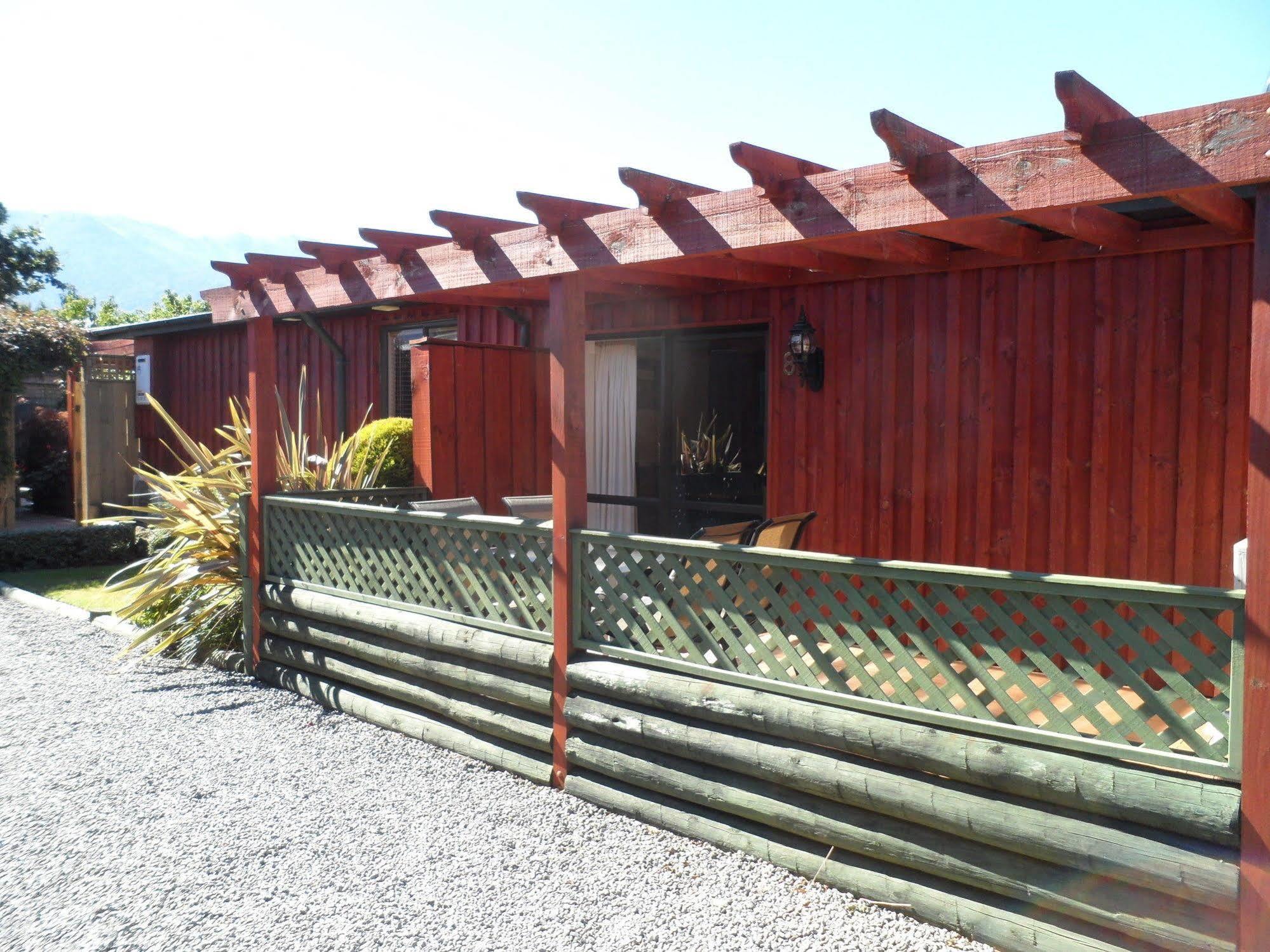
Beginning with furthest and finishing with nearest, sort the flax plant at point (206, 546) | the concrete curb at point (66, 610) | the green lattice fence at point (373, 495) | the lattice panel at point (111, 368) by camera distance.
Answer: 1. the lattice panel at point (111, 368)
2. the concrete curb at point (66, 610)
3. the flax plant at point (206, 546)
4. the green lattice fence at point (373, 495)

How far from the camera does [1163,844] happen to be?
272cm

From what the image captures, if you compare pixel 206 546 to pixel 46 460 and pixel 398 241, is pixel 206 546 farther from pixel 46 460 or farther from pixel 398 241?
pixel 46 460

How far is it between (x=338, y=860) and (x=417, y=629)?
1546 mm

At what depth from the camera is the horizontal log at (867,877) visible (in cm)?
296

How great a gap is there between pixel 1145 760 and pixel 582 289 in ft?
9.48

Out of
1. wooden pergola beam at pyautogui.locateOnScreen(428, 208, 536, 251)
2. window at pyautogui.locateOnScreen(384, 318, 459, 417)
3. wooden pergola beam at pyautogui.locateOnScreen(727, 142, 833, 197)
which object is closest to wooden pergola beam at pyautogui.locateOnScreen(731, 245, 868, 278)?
wooden pergola beam at pyautogui.locateOnScreen(727, 142, 833, 197)

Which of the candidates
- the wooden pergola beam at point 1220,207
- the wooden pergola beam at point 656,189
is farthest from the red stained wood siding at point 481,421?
the wooden pergola beam at point 1220,207

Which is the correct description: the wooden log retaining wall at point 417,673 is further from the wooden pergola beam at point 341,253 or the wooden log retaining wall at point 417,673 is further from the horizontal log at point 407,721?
the wooden pergola beam at point 341,253

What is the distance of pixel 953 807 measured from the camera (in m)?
3.13

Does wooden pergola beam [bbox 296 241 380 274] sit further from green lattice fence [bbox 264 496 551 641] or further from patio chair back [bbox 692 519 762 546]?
patio chair back [bbox 692 519 762 546]

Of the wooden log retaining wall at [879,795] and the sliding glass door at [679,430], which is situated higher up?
the sliding glass door at [679,430]

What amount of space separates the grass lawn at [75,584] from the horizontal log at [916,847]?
603 centimetres

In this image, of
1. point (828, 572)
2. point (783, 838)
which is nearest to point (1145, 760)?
point (828, 572)

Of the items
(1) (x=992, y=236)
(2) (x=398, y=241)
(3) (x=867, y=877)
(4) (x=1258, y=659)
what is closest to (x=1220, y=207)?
(1) (x=992, y=236)
